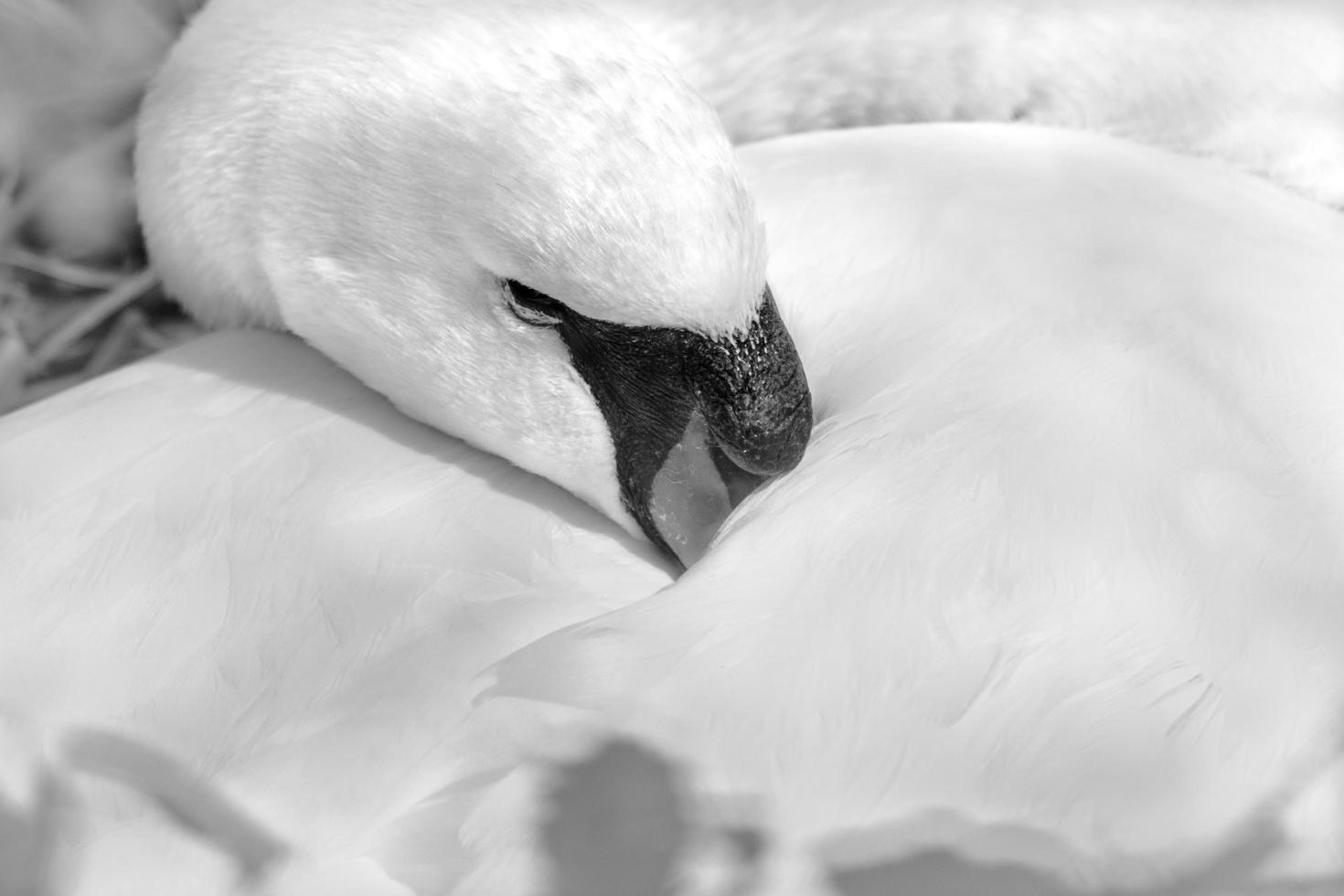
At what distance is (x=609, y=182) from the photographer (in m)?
1.24

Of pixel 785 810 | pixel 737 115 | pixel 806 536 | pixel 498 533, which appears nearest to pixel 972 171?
pixel 737 115

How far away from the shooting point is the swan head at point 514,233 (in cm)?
126

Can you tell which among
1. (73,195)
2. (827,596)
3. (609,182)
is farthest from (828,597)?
(73,195)

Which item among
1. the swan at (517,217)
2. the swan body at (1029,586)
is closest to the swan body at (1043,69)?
the swan at (517,217)

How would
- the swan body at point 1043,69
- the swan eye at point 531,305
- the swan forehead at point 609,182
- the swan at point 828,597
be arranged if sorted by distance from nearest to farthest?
the swan at point 828,597 → the swan forehead at point 609,182 → the swan eye at point 531,305 → the swan body at point 1043,69

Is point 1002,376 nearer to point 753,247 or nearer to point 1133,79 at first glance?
point 753,247

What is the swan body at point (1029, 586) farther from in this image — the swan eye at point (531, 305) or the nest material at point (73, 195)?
the nest material at point (73, 195)

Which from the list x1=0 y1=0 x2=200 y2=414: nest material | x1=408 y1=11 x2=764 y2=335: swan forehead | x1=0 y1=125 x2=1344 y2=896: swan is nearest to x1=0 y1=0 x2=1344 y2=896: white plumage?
x1=0 y1=125 x2=1344 y2=896: swan

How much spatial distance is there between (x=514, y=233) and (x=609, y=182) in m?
0.10

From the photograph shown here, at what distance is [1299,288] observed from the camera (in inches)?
57.5

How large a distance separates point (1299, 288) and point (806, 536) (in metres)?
0.51

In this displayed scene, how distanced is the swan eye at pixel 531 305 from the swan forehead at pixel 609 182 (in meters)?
0.03

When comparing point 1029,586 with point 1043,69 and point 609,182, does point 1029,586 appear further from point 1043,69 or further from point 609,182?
point 1043,69

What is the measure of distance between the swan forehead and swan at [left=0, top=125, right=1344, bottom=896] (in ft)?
0.60
